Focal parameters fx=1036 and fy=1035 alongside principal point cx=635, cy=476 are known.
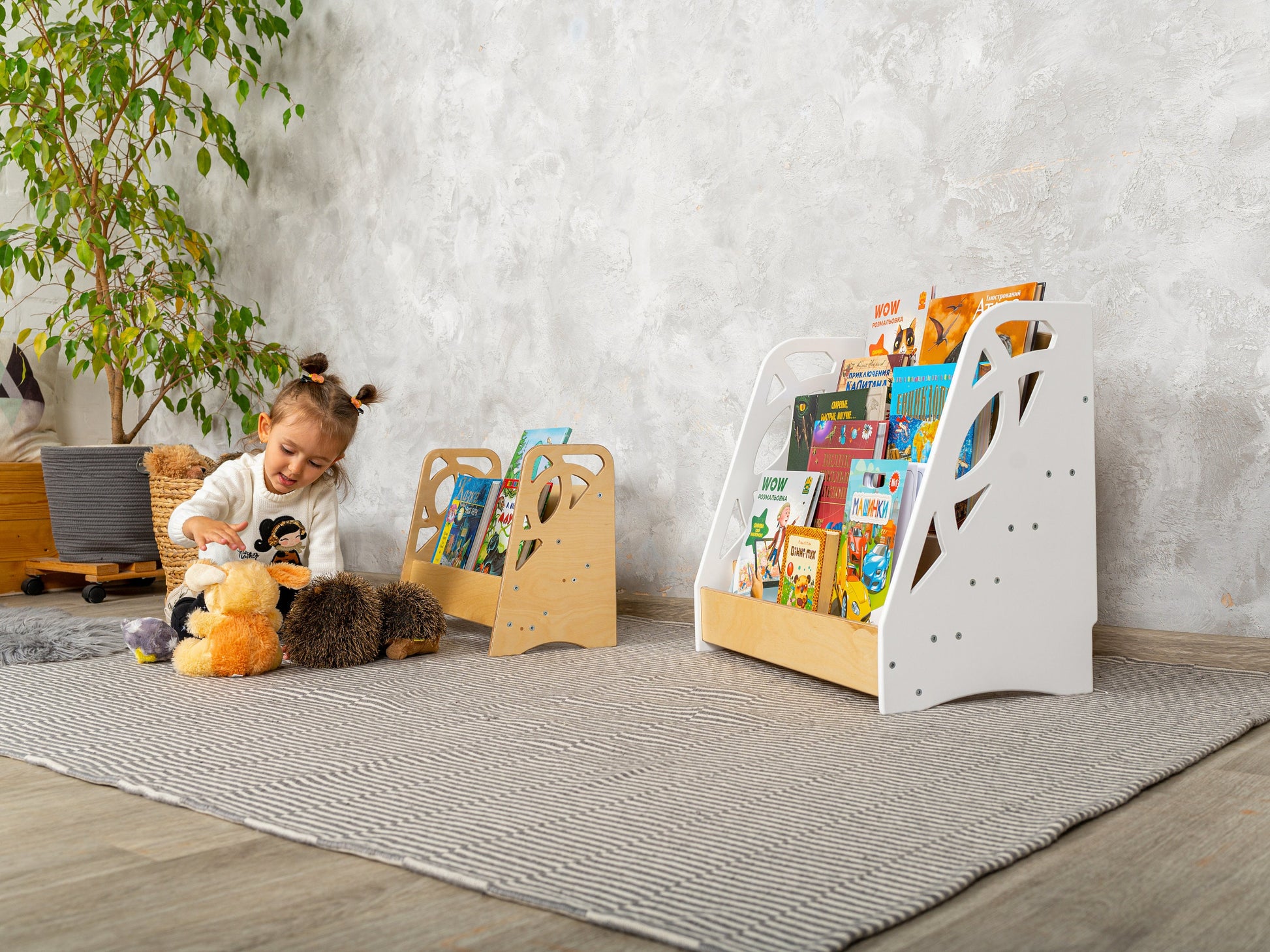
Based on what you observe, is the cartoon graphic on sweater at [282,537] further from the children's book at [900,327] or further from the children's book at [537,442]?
the children's book at [900,327]

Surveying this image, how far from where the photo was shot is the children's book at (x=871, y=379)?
1.55 m

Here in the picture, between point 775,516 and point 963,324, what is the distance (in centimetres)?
41

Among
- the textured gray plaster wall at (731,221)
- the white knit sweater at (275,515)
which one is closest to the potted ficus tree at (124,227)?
the textured gray plaster wall at (731,221)

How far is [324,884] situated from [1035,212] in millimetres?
1405

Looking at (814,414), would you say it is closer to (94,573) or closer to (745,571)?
(745,571)

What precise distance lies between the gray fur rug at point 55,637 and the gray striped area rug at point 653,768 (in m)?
0.10

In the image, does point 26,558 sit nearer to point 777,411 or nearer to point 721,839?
point 777,411

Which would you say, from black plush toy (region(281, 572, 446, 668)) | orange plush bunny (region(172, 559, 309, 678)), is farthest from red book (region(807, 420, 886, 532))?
orange plush bunny (region(172, 559, 309, 678))

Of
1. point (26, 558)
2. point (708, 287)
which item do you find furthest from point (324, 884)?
point (26, 558)

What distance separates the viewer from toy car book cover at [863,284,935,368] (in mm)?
1590

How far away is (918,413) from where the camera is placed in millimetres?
1473

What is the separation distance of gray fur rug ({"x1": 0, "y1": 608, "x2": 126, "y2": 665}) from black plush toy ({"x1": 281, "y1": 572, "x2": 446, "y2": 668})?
1.30 feet

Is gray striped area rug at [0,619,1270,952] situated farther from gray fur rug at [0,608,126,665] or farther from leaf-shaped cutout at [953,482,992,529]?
leaf-shaped cutout at [953,482,992,529]

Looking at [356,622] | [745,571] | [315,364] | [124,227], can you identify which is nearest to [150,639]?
[356,622]
